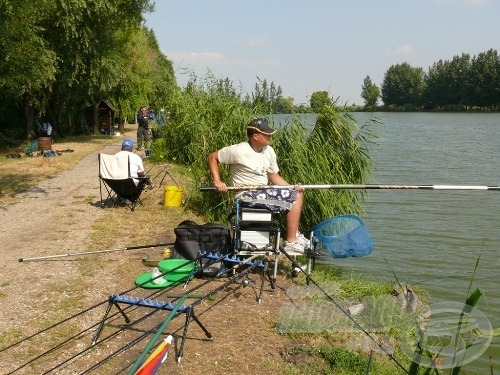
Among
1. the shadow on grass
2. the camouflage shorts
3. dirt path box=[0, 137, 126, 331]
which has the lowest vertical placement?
the shadow on grass

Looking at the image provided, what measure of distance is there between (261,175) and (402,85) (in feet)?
442

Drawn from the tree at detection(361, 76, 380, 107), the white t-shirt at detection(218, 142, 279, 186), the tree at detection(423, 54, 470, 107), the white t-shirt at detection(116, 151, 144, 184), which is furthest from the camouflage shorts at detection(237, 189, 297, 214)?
the tree at detection(423, 54, 470, 107)

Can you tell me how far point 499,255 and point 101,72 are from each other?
18424mm

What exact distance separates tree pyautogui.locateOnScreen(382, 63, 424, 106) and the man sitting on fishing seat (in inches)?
5032

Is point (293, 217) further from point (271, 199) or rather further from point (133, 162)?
point (133, 162)

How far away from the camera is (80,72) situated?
24.3 metres

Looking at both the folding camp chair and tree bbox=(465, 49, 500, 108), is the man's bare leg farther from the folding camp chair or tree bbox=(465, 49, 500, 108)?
tree bbox=(465, 49, 500, 108)

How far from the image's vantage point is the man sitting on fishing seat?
22.0ft

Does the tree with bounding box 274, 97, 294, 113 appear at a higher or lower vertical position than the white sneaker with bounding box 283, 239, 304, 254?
higher

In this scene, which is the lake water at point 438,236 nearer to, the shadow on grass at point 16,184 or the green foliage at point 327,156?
the green foliage at point 327,156

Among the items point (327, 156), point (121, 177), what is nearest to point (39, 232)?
point (121, 177)

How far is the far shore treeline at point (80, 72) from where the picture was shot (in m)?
10.9

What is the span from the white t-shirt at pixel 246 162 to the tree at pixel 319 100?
3383 millimetres

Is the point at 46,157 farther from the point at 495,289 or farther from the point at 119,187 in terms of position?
the point at 495,289
